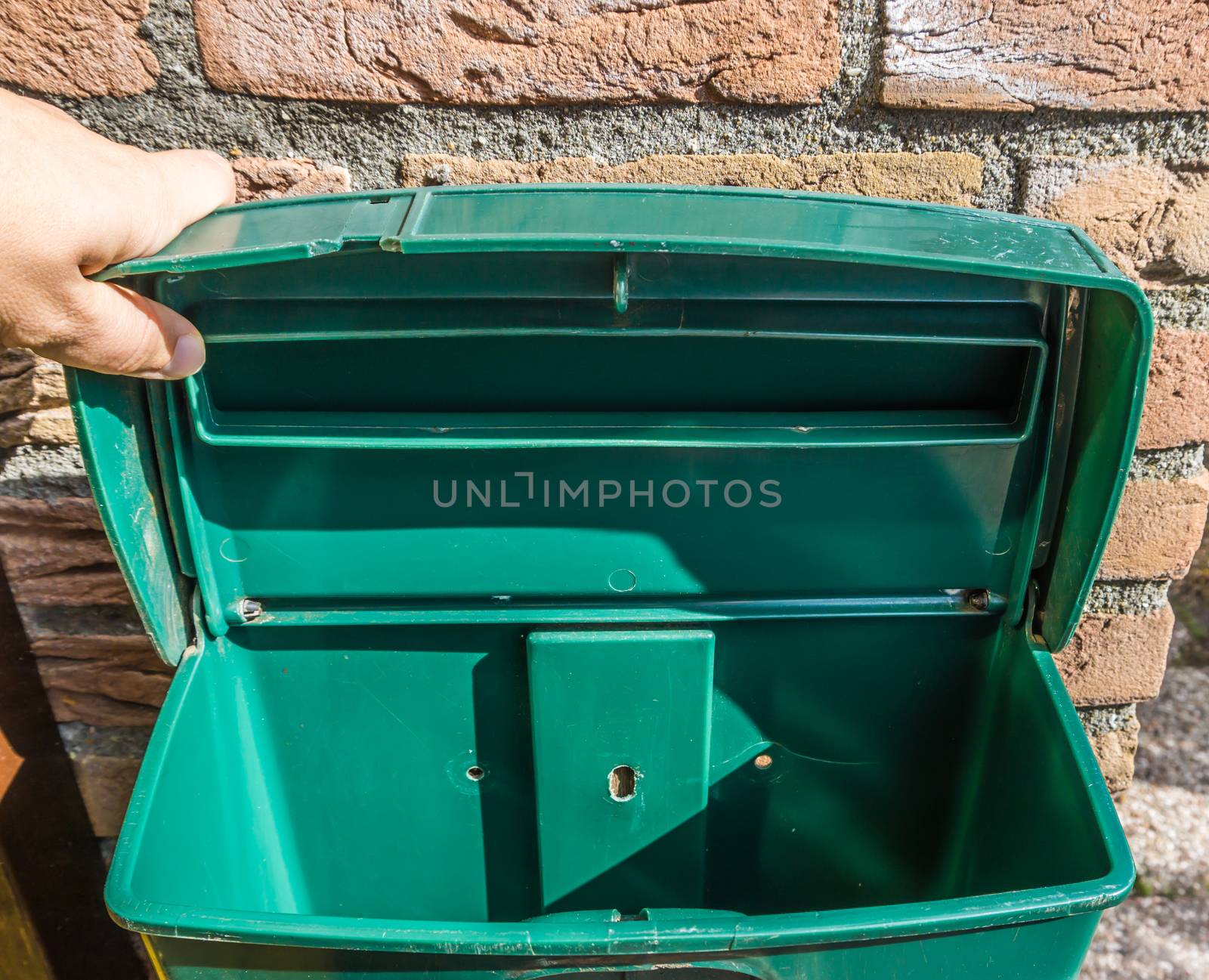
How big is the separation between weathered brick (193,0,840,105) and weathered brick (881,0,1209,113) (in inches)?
3.0

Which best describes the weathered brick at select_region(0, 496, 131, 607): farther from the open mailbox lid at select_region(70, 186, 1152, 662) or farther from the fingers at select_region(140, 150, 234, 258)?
the fingers at select_region(140, 150, 234, 258)

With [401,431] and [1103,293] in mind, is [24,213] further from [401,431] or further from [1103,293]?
[1103,293]

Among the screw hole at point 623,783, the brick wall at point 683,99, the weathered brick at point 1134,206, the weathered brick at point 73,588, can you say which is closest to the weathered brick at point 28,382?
the brick wall at point 683,99

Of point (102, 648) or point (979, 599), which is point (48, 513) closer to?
point (102, 648)

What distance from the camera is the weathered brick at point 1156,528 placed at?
1.09 m

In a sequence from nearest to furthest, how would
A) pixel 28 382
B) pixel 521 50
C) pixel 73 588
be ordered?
pixel 521 50
pixel 28 382
pixel 73 588

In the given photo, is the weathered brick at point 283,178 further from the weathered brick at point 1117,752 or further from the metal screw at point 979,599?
the weathered brick at point 1117,752

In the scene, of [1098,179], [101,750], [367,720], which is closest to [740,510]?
[367,720]

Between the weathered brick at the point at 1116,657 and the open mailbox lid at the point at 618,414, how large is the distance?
0.42m

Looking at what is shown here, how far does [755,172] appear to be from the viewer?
0.93 m

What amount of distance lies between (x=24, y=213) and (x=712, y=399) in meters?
0.51

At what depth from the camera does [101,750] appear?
121 cm

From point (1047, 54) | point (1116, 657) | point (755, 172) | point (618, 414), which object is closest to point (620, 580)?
point (618, 414)

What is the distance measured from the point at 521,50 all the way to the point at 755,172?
0.86ft
